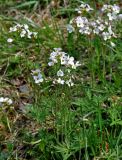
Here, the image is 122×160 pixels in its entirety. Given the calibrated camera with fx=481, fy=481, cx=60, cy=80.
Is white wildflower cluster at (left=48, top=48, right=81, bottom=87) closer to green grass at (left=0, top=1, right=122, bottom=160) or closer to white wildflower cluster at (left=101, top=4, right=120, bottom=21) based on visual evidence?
green grass at (left=0, top=1, right=122, bottom=160)

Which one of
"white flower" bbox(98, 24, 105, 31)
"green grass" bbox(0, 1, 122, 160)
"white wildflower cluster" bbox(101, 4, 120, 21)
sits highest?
"white wildflower cluster" bbox(101, 4, 120, 21)

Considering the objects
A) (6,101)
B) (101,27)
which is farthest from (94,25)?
(6,101)

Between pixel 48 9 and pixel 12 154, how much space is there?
A: 60.5 inches

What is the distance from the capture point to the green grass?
8.67 feet

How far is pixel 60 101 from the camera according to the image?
2721 mm

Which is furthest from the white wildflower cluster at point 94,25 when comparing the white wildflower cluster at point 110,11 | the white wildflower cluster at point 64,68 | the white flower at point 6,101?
the white flower at point 6,101

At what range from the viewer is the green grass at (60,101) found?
104 inches

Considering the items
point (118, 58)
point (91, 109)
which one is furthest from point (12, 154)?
point (118, 58)

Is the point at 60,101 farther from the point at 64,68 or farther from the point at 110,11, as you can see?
the point at 110,11

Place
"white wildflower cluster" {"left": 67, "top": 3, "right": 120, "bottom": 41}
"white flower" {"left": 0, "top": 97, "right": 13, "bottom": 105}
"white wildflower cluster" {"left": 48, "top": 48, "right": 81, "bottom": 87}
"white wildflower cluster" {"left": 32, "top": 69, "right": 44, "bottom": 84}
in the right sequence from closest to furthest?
"white wildflower cluster" {"left": 48, "top": 48, "right": 81, "bottom": 87}
"white wildflower cluster" {"left": 32, "top": 69, "right": 44, "bottom": 84}
"white flower" {"left": 0, "top": 97, "right": 13, "bottom": 105}
"white wildflower cluster" {"left": 67, "top": 3, "right": 120, "bottom": 41}

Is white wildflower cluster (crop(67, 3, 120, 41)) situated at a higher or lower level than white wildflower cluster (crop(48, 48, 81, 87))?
higher

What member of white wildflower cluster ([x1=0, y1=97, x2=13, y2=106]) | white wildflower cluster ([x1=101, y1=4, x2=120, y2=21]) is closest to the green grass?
white wildflower cluster ([x1=0, y1=97, x2=13, y2=106])

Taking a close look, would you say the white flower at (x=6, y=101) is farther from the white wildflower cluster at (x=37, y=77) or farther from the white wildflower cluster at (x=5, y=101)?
the white wildflower cluster at (x=37, y=77)

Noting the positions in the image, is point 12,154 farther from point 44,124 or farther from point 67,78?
point 67,78
